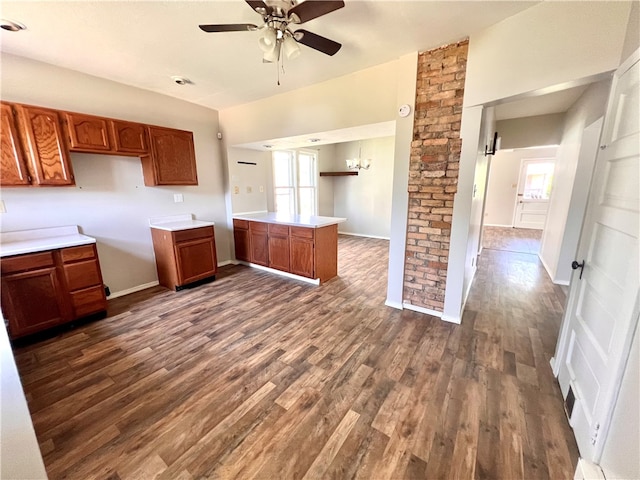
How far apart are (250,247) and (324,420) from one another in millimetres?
3131

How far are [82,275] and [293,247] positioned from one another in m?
2.33

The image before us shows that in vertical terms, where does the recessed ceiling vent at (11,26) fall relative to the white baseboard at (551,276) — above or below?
above

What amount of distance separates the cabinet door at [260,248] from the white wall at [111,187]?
92 centimetres

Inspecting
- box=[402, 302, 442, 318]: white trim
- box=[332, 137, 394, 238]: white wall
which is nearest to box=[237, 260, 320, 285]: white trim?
box=[402, 302, 442, 318]: white trim

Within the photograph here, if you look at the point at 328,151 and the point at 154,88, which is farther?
the point at 328,151

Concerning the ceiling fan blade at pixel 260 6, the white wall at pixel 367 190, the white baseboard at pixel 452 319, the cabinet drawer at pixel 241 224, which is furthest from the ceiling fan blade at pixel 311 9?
the white wall at pixel 367 190

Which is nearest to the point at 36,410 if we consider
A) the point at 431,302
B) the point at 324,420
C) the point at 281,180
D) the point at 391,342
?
the point at 324,420

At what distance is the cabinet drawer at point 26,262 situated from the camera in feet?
7.02

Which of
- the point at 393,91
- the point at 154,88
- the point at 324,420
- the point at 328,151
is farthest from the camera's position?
the point at 328,151

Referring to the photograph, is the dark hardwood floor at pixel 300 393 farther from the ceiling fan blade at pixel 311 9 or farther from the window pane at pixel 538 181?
the window pane at pixel 538 181

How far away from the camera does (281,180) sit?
19.0 ft

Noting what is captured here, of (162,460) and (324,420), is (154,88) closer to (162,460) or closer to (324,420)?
(162,460)

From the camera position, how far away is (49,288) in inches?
94.1

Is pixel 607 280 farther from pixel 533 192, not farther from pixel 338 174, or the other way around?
pixel 533 192
